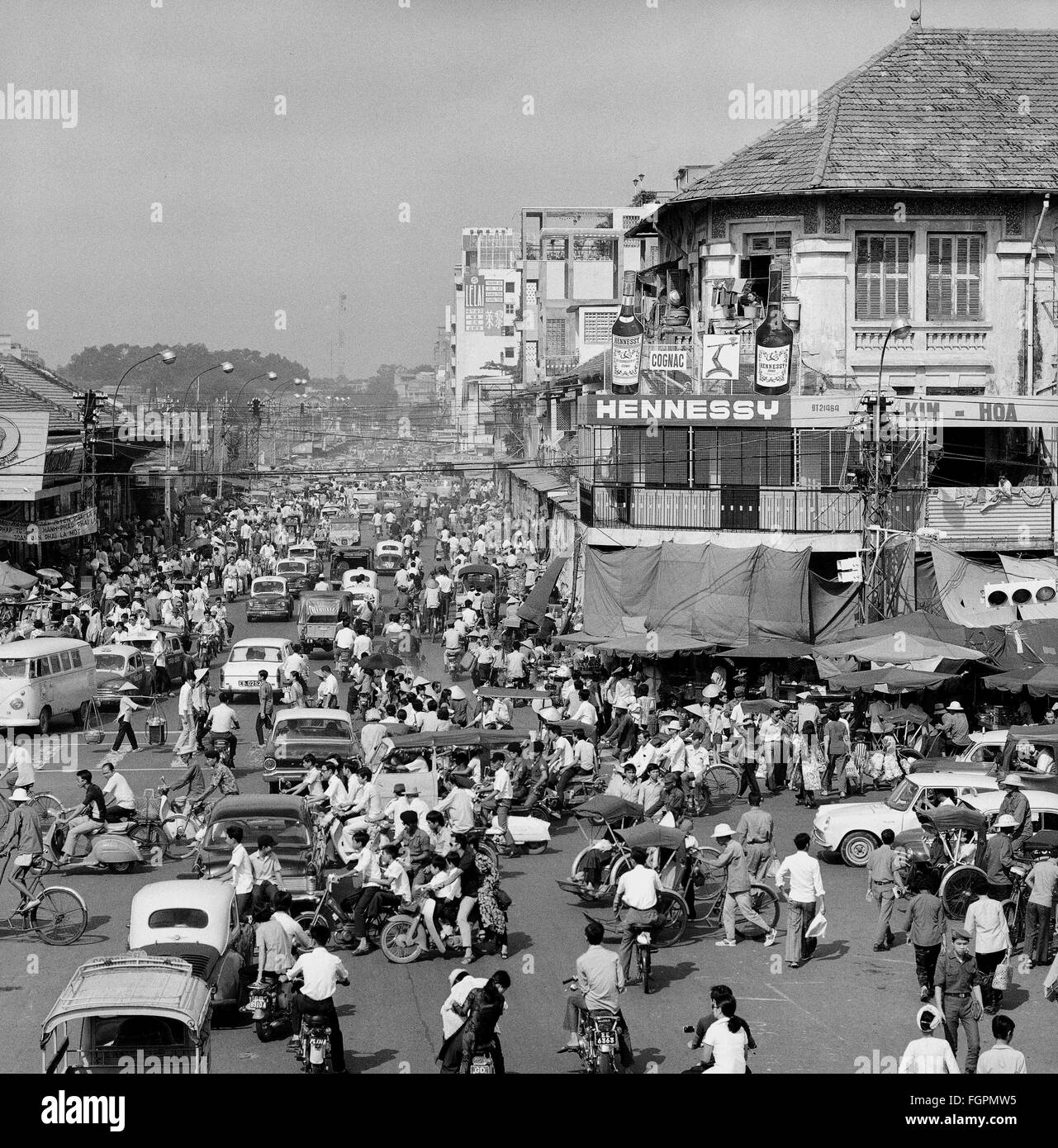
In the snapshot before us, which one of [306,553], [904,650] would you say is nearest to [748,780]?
[904,650]

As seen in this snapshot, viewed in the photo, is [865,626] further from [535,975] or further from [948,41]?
[948,41]

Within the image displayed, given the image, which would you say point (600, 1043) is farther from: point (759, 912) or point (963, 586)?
point (963, 586)

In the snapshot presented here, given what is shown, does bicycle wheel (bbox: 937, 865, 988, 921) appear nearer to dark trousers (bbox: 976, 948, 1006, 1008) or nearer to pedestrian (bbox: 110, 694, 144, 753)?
dark trousers (bbox: 976, 948, 1006, 1008)

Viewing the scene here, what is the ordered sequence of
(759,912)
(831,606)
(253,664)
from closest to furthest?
(759,912)
(831,606)
(253,664)

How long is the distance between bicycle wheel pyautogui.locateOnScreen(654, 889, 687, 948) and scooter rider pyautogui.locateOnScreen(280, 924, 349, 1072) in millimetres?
4627

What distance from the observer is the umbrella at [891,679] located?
93.4 feet

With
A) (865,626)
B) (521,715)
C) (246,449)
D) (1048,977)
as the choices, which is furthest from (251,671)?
(246,449)

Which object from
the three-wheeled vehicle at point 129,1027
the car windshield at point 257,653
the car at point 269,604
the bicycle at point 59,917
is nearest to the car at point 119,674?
the car windshield at point 257,653

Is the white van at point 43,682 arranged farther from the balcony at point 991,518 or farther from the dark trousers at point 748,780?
the balcony at point 991,518

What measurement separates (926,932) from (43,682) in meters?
20.4

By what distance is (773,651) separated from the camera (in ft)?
105

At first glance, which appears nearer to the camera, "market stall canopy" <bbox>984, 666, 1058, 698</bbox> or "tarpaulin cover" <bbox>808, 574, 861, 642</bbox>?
"market stall canopy" <bbox>984, 666, 1058, 698</bbox>

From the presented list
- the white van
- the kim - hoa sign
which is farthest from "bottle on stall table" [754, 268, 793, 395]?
the white van

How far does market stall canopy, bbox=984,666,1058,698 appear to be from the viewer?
89.2ft
